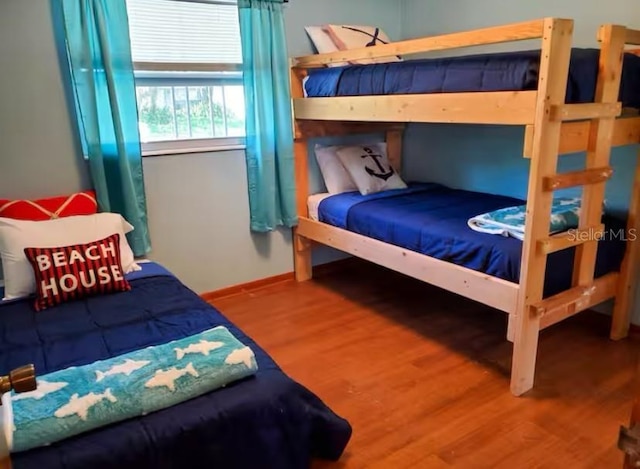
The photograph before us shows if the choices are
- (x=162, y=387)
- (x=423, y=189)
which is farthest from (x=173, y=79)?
(x=162, y=387)

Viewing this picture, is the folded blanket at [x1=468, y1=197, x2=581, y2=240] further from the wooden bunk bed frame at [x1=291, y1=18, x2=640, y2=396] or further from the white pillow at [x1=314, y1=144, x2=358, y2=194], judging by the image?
the white pillow at [x1=314, y1=144, x2=358, y2=194]

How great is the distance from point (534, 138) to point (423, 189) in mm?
1513

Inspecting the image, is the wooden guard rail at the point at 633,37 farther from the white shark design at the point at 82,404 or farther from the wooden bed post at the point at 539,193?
the white shark design at the point at 82,404

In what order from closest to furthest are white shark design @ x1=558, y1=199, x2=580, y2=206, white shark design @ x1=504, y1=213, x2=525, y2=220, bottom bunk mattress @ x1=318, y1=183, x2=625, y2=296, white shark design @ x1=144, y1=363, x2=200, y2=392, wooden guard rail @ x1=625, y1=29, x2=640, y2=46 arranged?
white shark design @ x1=144, y1=363, x2=200, y2=392 < wooden guard rail @ x1=625, y1=29, x2=640, y2=46 < bottom bunk mattress @ x1=318, y1=183, x2=625, y2=296 < white shark design @ x1=504, y1=213, x2=525, y2=220 < white shark design @ x1=558, y1=199, x2=580, y2=206

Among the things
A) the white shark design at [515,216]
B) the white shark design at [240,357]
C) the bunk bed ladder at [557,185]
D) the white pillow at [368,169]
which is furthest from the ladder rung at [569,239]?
the white pillow at [368,169]

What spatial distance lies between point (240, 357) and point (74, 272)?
1.05 meters

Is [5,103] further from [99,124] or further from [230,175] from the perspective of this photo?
[230,175]

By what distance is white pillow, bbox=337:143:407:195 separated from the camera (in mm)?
3395

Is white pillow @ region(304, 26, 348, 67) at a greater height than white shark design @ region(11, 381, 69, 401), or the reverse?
white pillow @ region(304, 26, 348, 67)

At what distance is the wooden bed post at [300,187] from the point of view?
3.32 metres

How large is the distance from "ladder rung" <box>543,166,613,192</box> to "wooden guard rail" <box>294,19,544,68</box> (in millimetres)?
552

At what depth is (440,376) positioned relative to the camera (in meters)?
2.37

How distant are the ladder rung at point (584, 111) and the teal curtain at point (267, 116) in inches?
69.4

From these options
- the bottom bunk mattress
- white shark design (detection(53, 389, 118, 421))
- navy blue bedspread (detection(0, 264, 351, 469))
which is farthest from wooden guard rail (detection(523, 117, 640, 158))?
white shark design (detection(53, 389, 118, 421))
